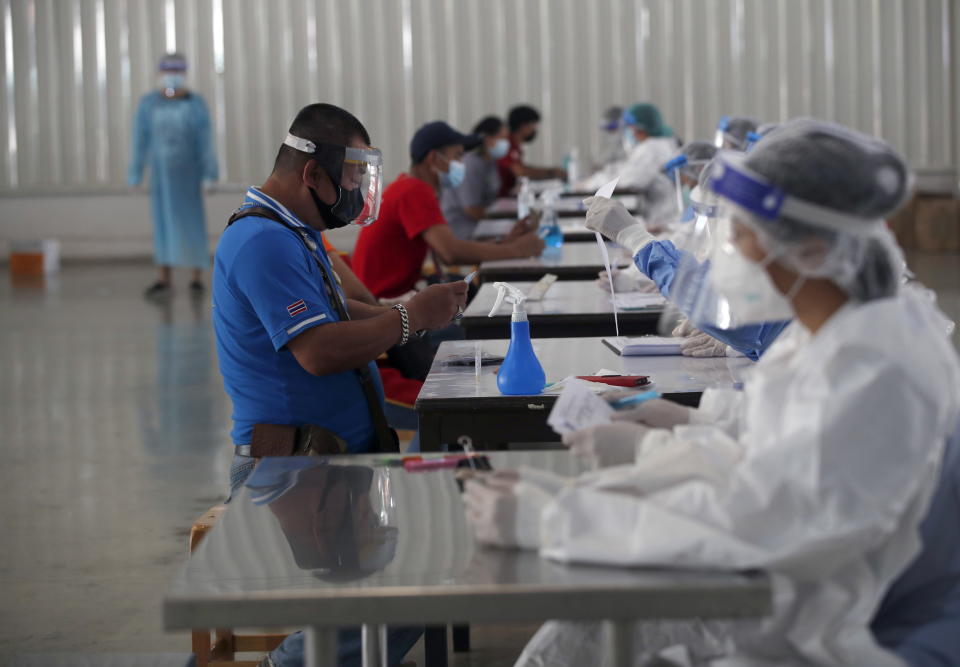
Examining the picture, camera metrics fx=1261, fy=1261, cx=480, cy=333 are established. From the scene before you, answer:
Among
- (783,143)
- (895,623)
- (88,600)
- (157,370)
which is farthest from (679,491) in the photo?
(157,370)

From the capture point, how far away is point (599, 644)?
1.75 meters

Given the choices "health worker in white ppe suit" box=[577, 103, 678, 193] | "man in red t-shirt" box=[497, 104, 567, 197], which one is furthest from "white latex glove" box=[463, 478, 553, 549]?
"man in red t-shirt" box=[497, 104, 567, 197]

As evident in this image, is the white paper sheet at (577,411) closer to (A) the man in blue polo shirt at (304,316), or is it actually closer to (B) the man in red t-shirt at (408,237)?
(A) the man in blue polo shirt at (304,316)

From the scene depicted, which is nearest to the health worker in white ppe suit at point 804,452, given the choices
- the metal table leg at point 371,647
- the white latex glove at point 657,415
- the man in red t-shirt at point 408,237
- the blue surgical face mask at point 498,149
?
the white latex glove at point 657,415

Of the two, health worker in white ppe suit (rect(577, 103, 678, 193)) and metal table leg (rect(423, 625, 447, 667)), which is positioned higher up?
health worker in white ppe suit (rect(577, 103, 678, 193))

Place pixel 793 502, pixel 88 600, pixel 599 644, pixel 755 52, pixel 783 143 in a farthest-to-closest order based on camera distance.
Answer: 1. pixel 755 52
2. pixel 88 600
3. pixel 599 644
4. pixel 783 143
5. pixel 793 502

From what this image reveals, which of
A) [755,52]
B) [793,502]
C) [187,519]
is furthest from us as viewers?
[755,52]

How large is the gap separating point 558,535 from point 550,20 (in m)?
10.6

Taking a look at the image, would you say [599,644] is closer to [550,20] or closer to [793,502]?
[793,502]

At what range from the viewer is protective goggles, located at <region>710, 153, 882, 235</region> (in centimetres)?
144

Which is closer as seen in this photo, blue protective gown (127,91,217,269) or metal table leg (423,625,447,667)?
metal table leg (423,625,447,667)

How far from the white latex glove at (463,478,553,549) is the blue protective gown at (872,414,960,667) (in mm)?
420

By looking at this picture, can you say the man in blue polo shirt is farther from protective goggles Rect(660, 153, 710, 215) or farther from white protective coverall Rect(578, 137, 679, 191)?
white protective coverall Rect(578, 137, 679, 191)

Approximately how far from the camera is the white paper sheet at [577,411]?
5.95 feet
